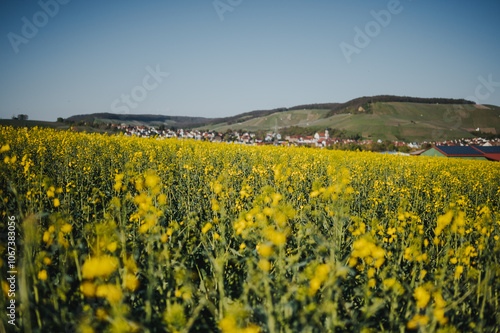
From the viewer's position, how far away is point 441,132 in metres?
87.2

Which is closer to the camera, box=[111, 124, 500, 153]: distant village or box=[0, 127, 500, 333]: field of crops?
box=[0, 127, 500, 333]: field of crops

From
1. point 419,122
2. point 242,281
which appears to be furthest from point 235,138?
point 419,122

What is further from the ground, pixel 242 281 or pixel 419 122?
pixel 419 122

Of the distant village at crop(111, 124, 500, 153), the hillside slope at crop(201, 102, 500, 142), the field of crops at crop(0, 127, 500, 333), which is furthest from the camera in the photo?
the hillside slope at crop(201, 102, 500, 142)

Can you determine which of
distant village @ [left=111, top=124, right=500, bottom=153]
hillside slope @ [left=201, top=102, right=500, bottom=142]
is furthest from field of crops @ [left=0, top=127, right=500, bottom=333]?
hillside slope @ [left=201, top=102, right=500, bottom=142]

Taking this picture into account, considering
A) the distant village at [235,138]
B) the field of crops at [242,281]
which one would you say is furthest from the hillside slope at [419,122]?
the field of crops at [242,281]

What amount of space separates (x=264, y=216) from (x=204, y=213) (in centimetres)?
246

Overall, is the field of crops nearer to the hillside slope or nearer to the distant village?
the distant village

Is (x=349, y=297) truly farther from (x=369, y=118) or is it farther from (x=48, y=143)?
(x=369, y=118)

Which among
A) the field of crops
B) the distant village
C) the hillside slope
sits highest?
the hillside slope

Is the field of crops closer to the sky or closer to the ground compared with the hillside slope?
closer to the ground

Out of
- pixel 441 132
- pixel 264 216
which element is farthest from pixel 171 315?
pixel 441 132

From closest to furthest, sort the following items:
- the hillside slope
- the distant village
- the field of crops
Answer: the field of crops → the distant village → the hillside slope

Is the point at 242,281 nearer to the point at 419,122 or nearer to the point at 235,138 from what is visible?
the point at 235,138
